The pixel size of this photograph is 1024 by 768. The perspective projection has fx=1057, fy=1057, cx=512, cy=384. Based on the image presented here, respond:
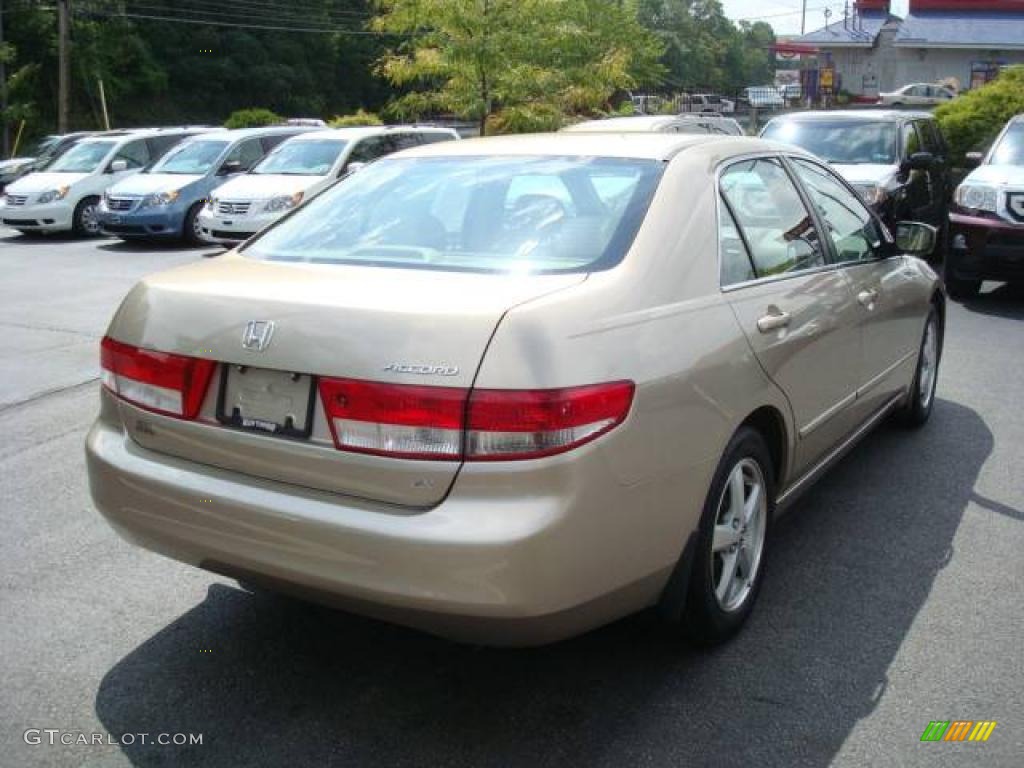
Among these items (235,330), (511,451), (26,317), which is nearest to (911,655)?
(511,451)

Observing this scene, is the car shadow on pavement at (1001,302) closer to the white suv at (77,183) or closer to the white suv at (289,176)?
the white suv at (289,176)

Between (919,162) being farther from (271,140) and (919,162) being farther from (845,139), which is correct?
(271,140)

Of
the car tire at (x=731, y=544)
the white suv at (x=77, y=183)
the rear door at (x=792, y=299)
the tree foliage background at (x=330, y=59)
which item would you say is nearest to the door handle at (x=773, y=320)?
the rear door at (x=792, y=299)

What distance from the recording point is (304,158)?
15.1 m

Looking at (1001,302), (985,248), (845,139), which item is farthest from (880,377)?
(845,139)

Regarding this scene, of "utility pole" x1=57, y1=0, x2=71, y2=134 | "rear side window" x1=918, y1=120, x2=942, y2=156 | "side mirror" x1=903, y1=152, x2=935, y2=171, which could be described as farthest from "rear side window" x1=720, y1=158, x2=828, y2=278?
"utility pole" x1=57, y1=0, x2=71, y2=134

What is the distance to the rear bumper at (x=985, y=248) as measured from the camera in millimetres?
9281

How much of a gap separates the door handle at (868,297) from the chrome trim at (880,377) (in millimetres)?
344

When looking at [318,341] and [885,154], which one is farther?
[885,154]

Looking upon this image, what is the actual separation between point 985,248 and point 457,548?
8.26 metres

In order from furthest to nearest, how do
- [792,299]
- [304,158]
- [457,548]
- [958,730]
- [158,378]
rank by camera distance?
[304,158] → [792,299] → [158,378] → [958,730] → [457,548]

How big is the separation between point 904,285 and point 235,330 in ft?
11.1

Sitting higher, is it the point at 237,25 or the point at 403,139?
the point at 237,25

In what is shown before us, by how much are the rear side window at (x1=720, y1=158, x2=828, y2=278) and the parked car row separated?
10374 mm
